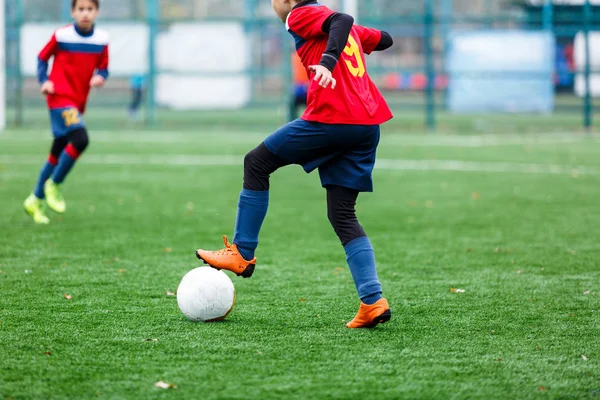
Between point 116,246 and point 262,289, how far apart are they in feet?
6.54

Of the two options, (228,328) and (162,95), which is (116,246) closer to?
(228,328)

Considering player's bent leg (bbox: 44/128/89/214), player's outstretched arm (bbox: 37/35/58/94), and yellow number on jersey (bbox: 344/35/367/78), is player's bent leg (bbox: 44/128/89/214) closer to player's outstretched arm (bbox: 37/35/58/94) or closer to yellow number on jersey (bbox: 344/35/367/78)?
player's outstretched arm (bbox: 37/35/58/94)

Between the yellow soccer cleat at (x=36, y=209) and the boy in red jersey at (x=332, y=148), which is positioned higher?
the boy in red jersey at (x=332, y=148)

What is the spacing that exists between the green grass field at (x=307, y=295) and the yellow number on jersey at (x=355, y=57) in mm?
1254

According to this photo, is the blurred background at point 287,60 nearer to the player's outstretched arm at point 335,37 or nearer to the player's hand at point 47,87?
the player's hand at point 47,87

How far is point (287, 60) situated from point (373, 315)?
725 inches

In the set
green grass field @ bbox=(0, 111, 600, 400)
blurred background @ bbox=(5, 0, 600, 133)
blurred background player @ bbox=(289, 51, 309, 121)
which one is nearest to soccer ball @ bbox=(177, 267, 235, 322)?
green grass field @ bbox=(0, 111, 600, 400)

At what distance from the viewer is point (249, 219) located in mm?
4707

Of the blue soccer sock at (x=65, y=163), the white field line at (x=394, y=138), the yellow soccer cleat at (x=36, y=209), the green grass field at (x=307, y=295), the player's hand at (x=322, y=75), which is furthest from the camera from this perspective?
the white field line at (x=394, y=138)

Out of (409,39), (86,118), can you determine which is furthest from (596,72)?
(86,118)

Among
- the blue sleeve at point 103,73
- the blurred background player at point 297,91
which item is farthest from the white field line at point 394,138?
the blue sleeve at point 103,73

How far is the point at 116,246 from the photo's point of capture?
7191 millimetres

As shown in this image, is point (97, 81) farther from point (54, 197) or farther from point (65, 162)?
point (54, 197)

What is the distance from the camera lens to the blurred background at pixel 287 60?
22.6m
